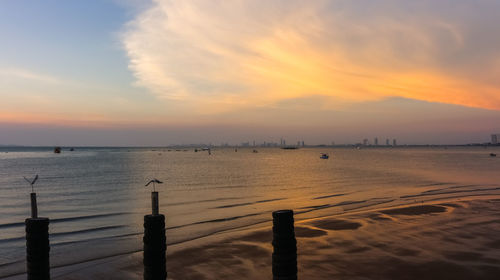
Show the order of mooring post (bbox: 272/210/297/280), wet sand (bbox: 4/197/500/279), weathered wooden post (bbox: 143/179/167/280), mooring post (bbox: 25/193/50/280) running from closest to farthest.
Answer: mooring post (bbox: 272/210/297/280) → mooring post (bbox: 25/193/50/280) → weathered wooden post (bbox: 143/179/167/280) → wet sand (bbox: 4/197/500/279)

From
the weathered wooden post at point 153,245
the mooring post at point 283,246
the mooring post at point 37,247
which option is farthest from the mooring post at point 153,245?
the mooring post at point 283,246

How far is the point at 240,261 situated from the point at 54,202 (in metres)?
27.5

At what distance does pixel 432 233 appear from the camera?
64.6 feet

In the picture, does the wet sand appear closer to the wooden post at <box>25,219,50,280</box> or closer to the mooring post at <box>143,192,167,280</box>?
the mooring post at <box>143,192,167,280</box>

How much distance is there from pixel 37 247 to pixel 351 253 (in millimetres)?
12157

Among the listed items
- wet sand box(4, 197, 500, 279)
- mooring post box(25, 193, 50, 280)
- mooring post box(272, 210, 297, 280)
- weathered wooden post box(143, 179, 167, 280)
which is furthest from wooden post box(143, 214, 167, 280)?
wet sand box(4, 197, 500, 279)

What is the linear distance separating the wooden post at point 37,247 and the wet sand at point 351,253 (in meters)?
4.98

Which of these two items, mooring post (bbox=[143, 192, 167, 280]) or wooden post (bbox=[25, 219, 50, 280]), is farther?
mooring post (bbox=[143, 192, 167, 280])

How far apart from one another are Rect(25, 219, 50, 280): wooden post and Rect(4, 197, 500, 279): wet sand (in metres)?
4.98

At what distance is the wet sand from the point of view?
1392cm

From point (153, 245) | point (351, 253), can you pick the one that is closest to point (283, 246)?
point (153, 245)

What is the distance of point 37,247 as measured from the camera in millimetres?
9531

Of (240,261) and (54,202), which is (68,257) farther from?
(54,202)

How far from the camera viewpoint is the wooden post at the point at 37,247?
9461mm
